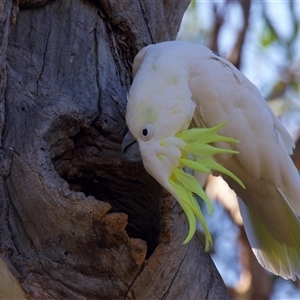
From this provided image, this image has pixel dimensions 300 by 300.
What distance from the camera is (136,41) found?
2.32m

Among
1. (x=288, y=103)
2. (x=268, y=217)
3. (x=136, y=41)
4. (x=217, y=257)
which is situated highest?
(x=136, y=41)

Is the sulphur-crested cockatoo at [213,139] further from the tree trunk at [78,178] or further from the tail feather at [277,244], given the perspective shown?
the tree trunk at [78,178]

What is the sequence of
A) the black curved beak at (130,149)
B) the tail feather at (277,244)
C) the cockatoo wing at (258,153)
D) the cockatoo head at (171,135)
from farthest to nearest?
the tail feather at (277,244), the cockatoo wing at (258,153), the black curved beak at (130,149), the cockatoo head at (171,135)

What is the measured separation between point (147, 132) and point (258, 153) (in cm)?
56

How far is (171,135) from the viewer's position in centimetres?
179

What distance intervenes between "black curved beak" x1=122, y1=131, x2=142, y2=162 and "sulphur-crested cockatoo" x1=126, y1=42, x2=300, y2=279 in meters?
0.08

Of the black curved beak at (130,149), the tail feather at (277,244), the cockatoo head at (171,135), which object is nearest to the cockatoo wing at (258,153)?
the tail feather at (277,244)

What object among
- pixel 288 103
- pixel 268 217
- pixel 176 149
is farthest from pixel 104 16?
pixel 288 103

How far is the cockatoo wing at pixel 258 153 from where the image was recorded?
2066 mm

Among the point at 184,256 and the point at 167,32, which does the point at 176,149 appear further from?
the point at 167,32

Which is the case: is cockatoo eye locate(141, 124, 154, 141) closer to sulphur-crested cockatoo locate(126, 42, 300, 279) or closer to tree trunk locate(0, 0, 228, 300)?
sulphur-crested cockatoo locate(126, 42, 300, 279)

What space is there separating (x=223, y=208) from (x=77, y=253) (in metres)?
2.86

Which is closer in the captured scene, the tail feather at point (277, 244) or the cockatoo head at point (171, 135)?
the cockatoo head at point (171, 135)

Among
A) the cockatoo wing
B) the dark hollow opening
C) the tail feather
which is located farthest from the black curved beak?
the tail feather
